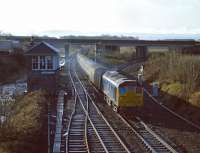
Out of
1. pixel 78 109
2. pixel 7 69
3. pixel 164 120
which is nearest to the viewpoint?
pixel 164 120

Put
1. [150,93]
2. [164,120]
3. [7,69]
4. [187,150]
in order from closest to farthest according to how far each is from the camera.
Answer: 1. [187,150]
2. [164,120]
3. [150,93]
4. [7,69]

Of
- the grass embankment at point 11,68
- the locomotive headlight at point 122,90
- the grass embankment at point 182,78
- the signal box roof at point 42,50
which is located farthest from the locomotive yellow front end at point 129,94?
the grass embankment at point 11,68

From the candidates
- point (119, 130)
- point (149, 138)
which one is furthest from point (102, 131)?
point (149, 138)

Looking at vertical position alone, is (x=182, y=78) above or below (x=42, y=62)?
below

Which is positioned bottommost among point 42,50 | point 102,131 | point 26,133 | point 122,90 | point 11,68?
point 11,68

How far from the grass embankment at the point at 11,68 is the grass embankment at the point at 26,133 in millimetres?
34007

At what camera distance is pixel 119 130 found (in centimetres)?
2469

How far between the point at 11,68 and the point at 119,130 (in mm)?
49018

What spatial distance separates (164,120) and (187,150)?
26.8 feet

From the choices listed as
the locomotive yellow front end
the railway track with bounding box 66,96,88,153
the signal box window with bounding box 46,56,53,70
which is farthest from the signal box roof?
the locomotive yellow front end

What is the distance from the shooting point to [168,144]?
21.1 meters

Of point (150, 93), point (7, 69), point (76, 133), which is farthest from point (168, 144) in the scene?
point (7, 69)

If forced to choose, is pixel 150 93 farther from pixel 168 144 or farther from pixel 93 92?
pixel 168 144

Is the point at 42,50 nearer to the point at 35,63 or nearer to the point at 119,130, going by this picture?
the point at 35,63
